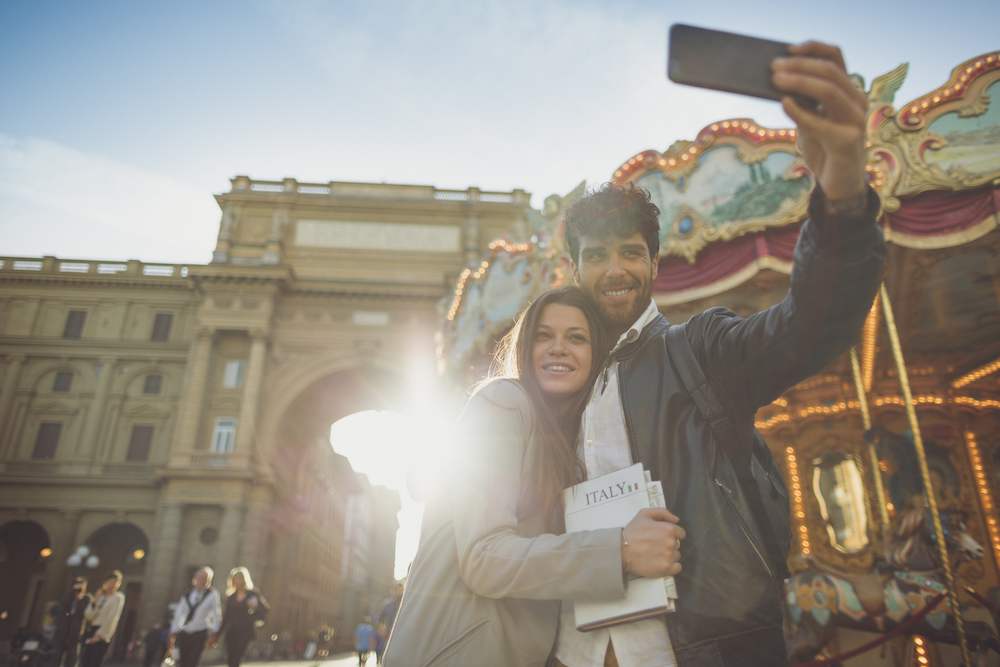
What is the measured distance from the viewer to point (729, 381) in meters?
1.59

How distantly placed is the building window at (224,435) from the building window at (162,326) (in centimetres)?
610

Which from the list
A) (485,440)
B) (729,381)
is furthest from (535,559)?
(729,381)

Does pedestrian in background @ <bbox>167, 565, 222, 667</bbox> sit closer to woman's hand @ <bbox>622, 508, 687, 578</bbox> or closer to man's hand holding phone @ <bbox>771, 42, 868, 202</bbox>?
woman's hand @ <bbox>622, 508, 687, 578</bbox>

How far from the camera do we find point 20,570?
2617 centimetres

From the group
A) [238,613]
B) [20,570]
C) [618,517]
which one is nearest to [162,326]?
[20,570]

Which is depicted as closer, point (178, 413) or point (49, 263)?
point (178, 413)

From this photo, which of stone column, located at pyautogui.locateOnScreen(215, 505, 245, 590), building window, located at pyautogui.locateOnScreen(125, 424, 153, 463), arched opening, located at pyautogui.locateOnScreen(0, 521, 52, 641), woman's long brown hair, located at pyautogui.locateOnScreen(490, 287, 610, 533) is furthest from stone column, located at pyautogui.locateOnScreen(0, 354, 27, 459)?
woman's long brown hair, located at pyautogui.locateOnScreen(490, 287, 610, 533)

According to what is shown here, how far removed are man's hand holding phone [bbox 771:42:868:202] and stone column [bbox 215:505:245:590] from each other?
24282 millimetres

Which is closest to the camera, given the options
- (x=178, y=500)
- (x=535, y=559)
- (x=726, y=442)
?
Answer: (x=535, y=559)

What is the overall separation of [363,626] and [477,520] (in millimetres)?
22011

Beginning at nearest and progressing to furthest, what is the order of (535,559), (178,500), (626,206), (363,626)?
(535,559)
(626,206)
(363,626)
(178,500)

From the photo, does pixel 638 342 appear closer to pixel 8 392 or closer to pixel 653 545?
pixel 653 545

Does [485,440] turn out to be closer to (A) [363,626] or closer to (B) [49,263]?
(A) [363,626]

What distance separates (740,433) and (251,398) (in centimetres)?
2516
